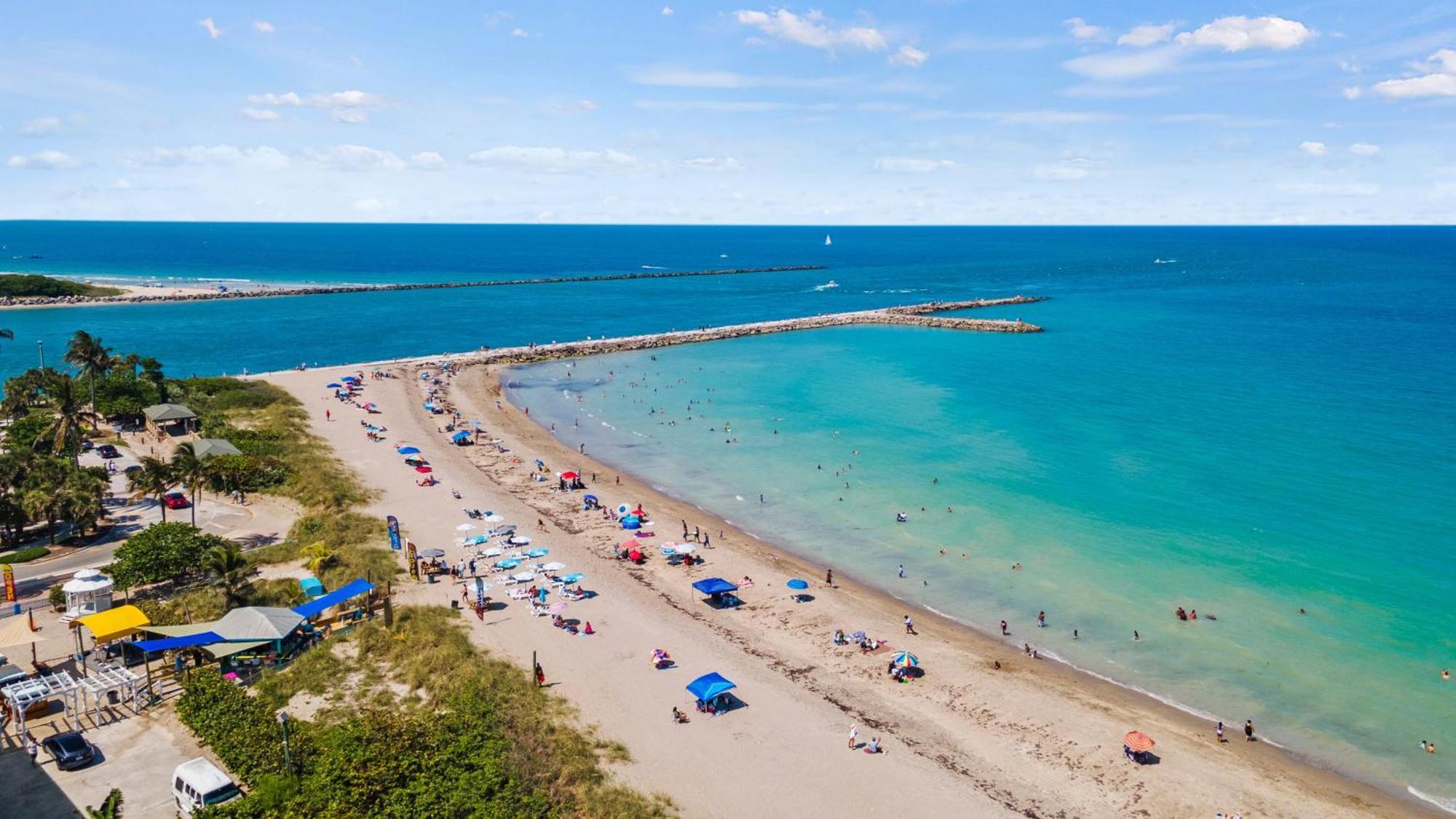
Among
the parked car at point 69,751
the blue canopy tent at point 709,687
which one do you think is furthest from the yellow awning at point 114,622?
the blue canopy tent at point 709,687

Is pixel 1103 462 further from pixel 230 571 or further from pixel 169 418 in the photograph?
pixel 169 418

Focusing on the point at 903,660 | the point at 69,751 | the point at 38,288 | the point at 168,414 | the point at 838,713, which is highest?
the point at 38,288

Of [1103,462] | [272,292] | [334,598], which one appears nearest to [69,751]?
[334,598]

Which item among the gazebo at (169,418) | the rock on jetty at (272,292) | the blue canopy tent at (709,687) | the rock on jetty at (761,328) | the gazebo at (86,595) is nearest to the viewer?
the blue canopy tent at (709,687)

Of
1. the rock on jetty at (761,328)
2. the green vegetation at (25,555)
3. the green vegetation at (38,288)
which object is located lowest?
the green vegetation at (25,555)

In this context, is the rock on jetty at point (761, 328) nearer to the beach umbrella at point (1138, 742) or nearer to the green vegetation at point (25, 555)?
the green vegetation at point (25, 555)

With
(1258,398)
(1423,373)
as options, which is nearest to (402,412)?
(1258,398)
